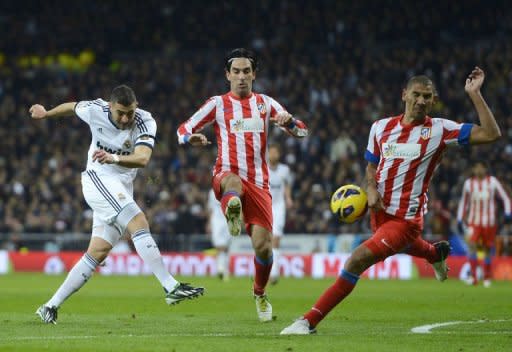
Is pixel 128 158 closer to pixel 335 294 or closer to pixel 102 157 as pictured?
pixel 102 157

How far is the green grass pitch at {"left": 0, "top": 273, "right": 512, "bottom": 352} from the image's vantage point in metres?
8.53

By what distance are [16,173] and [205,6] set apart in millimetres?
9081

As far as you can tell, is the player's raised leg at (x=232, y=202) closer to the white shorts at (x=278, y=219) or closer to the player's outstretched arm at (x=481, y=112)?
the player's outstretched arm at (x=481, y=112)

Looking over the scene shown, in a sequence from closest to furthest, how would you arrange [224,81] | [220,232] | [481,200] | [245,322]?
[245,322] → [481,200] → [220,232] → [224,81]

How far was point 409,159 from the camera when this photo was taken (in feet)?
32.0

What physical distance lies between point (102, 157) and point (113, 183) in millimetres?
850

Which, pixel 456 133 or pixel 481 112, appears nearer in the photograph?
pixel 481 112

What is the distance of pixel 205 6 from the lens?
118ft

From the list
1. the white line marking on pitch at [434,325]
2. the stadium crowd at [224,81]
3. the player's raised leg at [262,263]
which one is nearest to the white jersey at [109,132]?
the player's raised leg at [262,263]

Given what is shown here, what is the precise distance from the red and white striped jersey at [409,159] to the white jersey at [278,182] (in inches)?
409

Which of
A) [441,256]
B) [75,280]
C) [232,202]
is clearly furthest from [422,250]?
[75,280]

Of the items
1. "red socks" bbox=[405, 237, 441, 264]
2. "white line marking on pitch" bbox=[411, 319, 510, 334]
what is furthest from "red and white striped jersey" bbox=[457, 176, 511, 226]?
"red socks" bbox=[405, 237, 441, 264]

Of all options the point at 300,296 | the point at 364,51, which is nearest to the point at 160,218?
the point at 364,51

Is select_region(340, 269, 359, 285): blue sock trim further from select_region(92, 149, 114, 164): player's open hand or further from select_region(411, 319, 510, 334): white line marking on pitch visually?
select_region(92, 149, 114, 164): player's open hand
